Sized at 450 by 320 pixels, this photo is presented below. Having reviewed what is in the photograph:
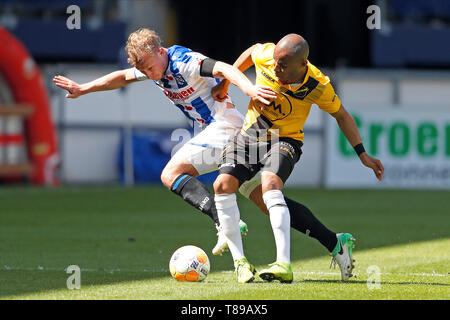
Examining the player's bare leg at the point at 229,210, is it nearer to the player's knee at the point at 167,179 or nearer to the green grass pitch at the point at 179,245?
the green grass pitch at the point at 179,245

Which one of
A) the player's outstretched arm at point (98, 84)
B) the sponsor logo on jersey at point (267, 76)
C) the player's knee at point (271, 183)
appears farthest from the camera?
the player's outstretched arm at point (98, 84)

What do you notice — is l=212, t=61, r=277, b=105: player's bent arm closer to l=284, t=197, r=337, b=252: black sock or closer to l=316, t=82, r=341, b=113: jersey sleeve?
l=316, t=82, r=341, b=113: jersey sleeve

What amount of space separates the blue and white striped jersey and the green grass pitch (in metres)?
1.24

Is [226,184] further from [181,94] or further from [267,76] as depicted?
[181,94]

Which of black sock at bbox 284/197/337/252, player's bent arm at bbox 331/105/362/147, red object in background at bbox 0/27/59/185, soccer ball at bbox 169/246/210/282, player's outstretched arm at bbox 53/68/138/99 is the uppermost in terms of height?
player's outstretched arm at bbox 53/68/138/99

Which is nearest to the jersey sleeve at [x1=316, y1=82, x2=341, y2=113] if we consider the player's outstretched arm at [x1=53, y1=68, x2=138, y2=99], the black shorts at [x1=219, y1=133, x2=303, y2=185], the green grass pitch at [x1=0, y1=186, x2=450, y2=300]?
the black shorts at [x1=219, y1=133, x2=303, y2=185]

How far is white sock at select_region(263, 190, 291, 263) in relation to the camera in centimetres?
624

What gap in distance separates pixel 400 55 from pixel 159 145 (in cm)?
690

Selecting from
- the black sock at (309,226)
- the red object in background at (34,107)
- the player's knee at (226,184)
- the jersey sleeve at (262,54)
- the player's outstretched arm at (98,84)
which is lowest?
the red object in background at (34,107)

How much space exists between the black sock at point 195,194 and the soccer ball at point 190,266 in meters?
0.56

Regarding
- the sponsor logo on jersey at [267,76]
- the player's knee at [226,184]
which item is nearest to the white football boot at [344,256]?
the player's knee at [226,184]

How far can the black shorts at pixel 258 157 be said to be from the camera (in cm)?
656
